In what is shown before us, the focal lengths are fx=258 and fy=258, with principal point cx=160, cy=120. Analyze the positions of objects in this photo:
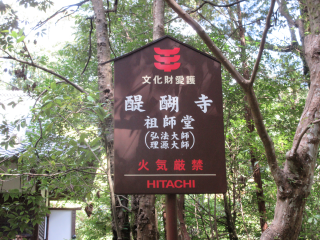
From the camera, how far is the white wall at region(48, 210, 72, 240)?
28.2 feet

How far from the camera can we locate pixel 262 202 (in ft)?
16.3

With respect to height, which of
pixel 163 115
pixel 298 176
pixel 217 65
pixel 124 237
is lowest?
pixel 124 237

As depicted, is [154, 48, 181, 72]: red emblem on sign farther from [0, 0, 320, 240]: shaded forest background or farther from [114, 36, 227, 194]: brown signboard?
[0, 0, 320, 240]: shaded forest background

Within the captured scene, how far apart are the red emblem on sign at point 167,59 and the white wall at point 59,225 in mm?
8227

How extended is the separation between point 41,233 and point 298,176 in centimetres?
785

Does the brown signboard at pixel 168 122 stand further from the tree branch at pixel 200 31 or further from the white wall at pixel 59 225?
the white wall at pixel 59 225

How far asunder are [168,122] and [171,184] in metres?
0.46

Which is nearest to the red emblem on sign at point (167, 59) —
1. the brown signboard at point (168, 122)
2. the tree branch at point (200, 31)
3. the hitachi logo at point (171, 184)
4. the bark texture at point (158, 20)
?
the brown signboard at point (168, 122)

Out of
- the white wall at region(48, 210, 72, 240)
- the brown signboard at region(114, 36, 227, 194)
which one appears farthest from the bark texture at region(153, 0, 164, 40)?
the white wall at region(48, 210, 72, 240)

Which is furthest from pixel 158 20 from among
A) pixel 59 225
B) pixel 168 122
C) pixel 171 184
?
pixel 59 225

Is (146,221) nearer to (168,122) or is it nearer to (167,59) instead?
(168,122)

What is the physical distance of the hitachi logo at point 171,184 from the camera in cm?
183

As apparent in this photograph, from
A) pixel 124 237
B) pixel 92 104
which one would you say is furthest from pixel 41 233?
pixel 92 104

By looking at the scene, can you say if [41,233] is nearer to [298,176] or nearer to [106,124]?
[106,124]
